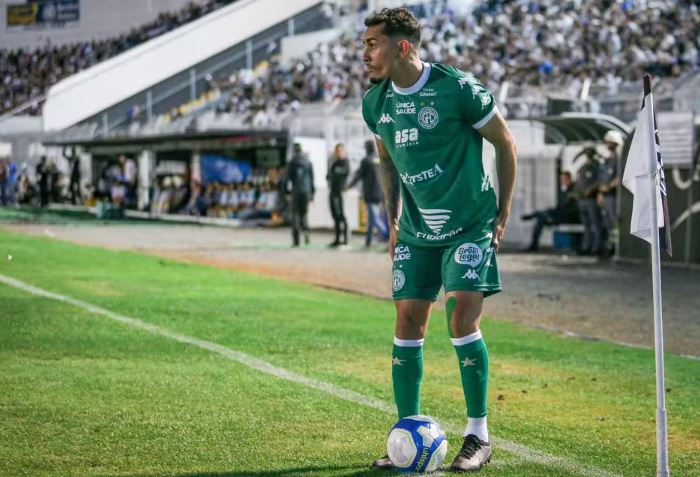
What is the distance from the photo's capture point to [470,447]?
5.56m

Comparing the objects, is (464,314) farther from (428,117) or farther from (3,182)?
(3,182)

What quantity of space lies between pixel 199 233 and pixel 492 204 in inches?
908

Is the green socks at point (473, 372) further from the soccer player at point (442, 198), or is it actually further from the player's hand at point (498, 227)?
the player's hand at point (498, 227)

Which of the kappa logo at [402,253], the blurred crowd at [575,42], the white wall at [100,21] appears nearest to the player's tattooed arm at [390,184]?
the kappa logo at [402,253]

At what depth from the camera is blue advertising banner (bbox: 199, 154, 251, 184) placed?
33.2 m

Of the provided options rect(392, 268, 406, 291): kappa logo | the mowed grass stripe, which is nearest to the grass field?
the mowed grass stripe

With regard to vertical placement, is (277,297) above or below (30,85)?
below

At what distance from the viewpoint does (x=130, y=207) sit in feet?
128

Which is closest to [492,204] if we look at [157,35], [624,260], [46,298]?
[46,298]

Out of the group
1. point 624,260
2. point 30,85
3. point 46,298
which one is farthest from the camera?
point 30,85

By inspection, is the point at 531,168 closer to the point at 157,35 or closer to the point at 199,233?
the point at 199,233

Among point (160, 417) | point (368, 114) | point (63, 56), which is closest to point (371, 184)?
point (160, 417)

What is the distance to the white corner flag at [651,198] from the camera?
197 inches

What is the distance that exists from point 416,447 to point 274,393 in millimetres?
2344
